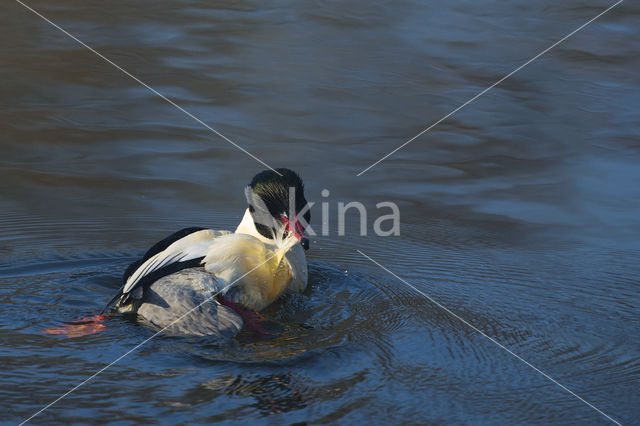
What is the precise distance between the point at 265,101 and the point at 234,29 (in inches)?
76.1

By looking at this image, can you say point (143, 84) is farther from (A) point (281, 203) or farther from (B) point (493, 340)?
(B) point (493, 340)

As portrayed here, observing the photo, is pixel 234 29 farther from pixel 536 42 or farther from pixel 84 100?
pixel 536 42

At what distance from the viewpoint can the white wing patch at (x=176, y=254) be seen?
4.28 meters

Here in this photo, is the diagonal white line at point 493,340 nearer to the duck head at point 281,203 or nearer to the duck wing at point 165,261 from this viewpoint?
the duck head at point 281,203

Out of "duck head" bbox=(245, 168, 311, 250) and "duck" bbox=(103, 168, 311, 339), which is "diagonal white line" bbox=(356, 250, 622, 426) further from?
"duck head" bbox=(245, 168, 311, 250)

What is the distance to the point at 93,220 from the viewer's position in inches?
215

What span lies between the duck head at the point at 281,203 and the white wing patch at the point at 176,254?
311mm

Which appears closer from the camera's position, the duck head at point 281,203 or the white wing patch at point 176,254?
the white wing patch at point 176,254

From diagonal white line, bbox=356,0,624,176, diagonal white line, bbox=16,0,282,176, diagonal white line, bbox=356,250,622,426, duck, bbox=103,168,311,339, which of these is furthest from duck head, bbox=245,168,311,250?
diagonal white line, bbox=356,0,624,176

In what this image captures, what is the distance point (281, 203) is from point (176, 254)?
22.8 inches

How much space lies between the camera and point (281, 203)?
4504 mm

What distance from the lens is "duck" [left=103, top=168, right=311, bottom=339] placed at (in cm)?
413

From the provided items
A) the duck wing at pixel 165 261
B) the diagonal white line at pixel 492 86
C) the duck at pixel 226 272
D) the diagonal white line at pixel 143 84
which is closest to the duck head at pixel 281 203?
the duck at pixel 226 272

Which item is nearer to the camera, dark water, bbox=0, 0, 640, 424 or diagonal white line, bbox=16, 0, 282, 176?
dark water, bbox=0, 0, 640, 424
